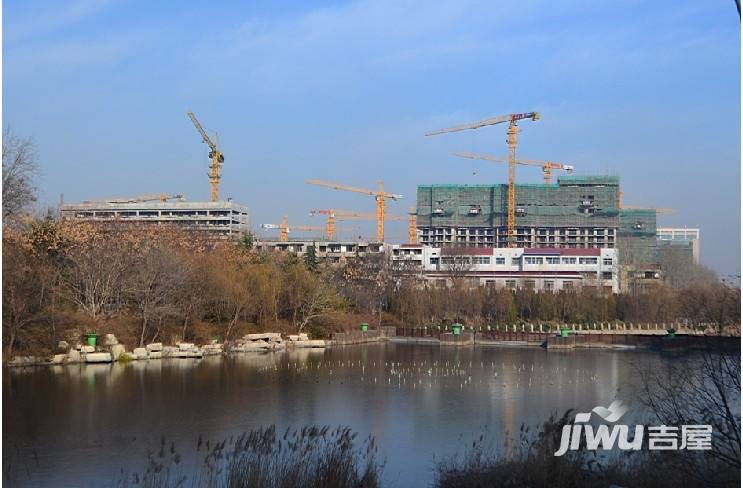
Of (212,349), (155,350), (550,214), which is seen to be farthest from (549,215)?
(155,350)

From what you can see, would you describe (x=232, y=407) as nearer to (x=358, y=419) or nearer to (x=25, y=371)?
(x=358, y=419)

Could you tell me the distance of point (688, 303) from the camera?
37.1 metres

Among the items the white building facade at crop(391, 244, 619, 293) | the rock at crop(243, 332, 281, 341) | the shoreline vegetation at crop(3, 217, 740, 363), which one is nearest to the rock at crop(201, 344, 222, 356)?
the shoreline vegetation at crop(3, 217, 740, 363)

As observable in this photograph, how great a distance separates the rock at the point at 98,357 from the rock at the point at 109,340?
2.57 feet

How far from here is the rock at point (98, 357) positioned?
25.0 metres

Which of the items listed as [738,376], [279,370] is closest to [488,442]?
[738,376]

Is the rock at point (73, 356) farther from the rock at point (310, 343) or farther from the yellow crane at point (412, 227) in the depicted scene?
the yellow crane at point (412, 227)

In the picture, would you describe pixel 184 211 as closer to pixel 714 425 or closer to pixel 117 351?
pixel 117 351

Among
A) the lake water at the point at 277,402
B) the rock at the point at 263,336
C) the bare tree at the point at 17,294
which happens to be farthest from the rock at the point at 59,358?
the rock at the point at 263,336

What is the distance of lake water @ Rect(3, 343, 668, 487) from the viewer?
13242 millimetres

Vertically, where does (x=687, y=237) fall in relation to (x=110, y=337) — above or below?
above

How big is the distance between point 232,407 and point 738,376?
11.5m

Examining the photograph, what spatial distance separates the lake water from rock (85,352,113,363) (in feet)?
1.93

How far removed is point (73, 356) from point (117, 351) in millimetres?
1499
